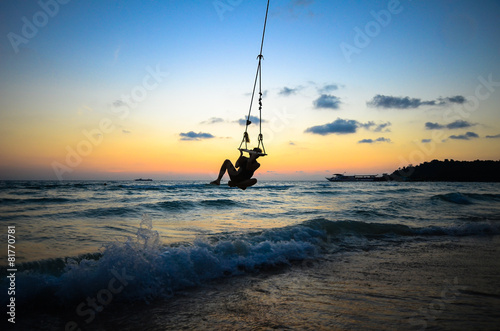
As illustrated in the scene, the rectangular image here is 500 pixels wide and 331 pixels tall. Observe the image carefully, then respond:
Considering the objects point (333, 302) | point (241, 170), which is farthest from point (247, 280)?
point (241, 170)

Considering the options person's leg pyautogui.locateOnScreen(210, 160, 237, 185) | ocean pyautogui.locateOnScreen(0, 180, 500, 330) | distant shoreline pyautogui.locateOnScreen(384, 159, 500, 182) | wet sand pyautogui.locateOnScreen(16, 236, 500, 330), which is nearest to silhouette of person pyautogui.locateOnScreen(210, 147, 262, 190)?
person's leg pyautogui.locateOnScreen(210, 160, 237, 185)

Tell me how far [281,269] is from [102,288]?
435 centimetres

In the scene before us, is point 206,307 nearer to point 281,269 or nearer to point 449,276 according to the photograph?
point 281,269

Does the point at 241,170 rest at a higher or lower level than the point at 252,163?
lower

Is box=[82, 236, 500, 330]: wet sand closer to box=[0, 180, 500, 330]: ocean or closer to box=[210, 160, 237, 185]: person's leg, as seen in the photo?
box=[0, 180, 500, 330]: ocean

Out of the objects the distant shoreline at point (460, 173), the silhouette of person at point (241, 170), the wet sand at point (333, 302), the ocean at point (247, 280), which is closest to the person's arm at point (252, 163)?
the silhouette of person at point (241, 170)

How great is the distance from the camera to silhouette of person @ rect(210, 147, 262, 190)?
8258mm

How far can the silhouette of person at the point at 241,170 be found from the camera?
8258 mm

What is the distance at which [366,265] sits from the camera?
24.8 ft

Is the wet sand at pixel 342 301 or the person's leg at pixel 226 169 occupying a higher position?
the person's leg at pixel 226 169

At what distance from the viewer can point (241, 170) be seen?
8.43m

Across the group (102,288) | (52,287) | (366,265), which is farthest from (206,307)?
(366,265)

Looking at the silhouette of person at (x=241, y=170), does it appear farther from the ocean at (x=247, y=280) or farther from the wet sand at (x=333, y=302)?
the wet sand at (x=333, y=302)

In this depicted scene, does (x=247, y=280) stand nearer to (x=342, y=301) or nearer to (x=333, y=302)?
(x=333, y=302)
